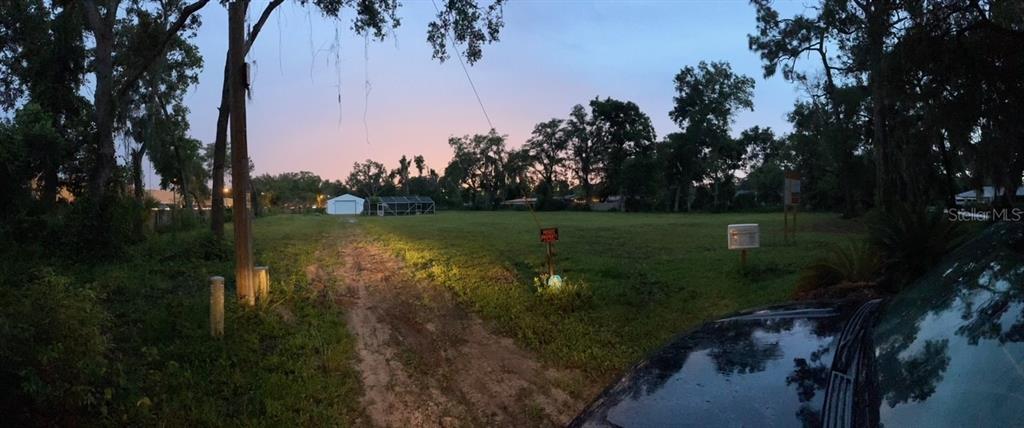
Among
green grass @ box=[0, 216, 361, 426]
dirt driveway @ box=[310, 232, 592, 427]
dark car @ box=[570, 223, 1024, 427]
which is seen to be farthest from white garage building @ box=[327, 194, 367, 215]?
dark car @ box=[570, 223, 1024, 427]

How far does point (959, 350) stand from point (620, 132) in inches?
2912

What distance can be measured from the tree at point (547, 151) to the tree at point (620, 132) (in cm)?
567

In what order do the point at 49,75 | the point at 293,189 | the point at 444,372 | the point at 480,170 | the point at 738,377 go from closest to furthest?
the point at 738,377 < the point at 444,372 < the point at 49,75 < the point at 480,170 < the point at 293,189

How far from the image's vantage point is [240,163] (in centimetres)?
835

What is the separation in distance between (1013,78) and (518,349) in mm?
10109

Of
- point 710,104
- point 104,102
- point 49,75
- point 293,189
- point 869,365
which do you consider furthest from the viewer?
point 293,189

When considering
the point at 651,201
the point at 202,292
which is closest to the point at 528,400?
the point at 202,292

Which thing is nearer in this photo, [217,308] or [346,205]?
[217,308]

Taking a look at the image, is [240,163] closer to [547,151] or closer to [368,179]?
[547,151]

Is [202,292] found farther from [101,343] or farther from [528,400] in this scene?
[528,400]

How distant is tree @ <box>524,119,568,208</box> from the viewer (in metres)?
79.4

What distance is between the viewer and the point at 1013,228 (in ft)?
9.07

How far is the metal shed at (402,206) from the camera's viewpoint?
71.3m

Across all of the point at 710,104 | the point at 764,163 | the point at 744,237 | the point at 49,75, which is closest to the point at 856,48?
the point at 744,237
